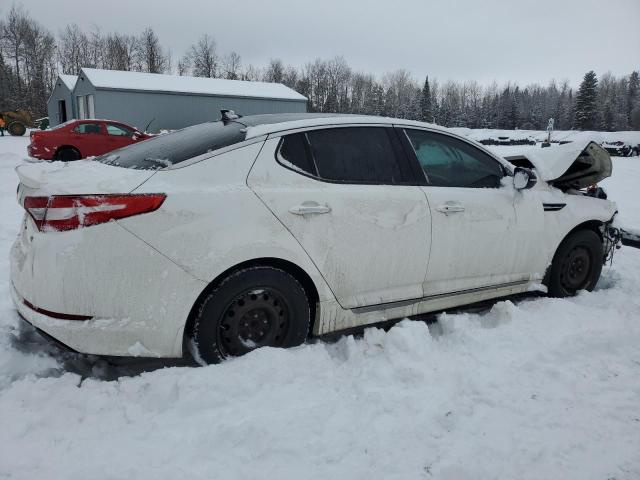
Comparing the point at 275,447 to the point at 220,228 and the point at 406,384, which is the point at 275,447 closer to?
the point at 406,384

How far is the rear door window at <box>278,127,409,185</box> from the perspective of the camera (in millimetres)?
2924

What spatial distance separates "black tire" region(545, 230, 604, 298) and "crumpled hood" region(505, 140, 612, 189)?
536 mm

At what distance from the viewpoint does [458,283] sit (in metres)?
3.44

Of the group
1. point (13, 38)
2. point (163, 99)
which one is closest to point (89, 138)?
point (163, 99)

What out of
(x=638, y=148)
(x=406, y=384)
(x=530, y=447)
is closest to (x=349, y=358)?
(x=406, y=384)

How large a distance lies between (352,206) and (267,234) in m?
0.61

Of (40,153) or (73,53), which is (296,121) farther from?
(73,53)

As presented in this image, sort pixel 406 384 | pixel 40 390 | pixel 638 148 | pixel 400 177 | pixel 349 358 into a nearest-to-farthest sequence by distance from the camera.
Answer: pixel 40 390 → pixel 406 384 → pixel 349 358 → pixel 400 177 → pixel 638 148

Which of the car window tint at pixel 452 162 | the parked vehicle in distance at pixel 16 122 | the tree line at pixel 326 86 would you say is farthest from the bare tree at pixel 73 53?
the car window tint at pixel 452 162

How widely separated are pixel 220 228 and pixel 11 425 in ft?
4.39

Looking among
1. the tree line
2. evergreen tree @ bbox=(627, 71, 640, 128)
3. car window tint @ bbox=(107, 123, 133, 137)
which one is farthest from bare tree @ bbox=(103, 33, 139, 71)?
evergreen tree @ bbox=(627, 71, 640, 128)

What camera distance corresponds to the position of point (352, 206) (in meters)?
2.95

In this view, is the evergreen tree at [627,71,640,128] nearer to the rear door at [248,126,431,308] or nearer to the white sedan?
the white sedan

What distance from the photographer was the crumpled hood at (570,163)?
407 centimetres
